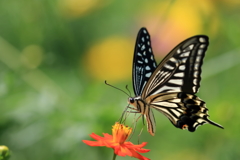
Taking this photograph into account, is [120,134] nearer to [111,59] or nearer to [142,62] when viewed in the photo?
[142,62]

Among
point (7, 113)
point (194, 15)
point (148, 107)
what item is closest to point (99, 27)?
point (194, 15)

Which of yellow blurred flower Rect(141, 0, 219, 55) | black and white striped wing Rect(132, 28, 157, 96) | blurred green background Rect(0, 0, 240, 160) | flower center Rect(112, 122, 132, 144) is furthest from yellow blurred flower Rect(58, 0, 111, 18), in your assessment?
flower center Rect(112, 122, 132, 144)

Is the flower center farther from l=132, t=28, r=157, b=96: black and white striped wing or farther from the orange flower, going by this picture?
l=132, t=28, r=157, b=96: black and white striped wing

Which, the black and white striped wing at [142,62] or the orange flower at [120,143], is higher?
the black and white striped wing at [142,62]

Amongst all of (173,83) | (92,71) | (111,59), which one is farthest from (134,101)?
(111,59)

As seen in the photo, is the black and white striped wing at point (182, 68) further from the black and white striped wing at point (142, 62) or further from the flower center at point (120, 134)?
the flower center at point (120, 134)

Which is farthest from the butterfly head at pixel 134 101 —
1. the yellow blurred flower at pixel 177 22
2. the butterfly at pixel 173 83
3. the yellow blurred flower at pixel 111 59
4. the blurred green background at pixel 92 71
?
the yellow blurred flower at pixel 111 59
